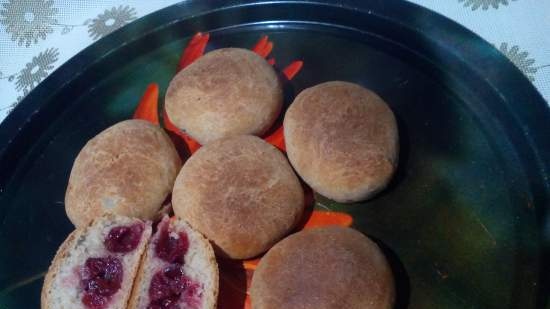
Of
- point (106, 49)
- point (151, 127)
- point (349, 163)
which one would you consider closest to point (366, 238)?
point (349, 163)

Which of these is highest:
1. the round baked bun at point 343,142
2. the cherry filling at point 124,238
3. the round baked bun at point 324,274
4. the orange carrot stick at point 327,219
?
the round baked bun at point 343,142

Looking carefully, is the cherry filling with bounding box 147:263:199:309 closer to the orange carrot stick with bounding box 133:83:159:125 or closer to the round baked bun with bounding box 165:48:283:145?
the round baked bun with bounding box 165:48:283:145

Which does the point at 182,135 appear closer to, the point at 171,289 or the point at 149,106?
the point at 149,106

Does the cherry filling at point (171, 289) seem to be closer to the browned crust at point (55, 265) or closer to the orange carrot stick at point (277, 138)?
the browned crust at point (55, 265)

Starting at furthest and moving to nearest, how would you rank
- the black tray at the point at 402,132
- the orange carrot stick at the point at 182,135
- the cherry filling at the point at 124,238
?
1. the orange carrot stick at the point at 182,135
2. the cherry filling at the point at 124,238
3. the black tray at the point at 402,132

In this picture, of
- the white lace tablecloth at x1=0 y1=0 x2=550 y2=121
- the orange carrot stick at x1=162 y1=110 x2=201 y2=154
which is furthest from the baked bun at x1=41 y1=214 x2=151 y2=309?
the white lace tablecloth at x1=0 y1=0 x2=550 y2=121

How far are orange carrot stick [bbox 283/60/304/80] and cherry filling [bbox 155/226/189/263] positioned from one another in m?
0.75

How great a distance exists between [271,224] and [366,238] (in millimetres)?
293

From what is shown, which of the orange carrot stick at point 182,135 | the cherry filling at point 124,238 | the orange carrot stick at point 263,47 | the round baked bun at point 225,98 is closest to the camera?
the cherry filling at point 124,238

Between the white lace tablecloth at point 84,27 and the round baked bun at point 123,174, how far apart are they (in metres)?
0.75

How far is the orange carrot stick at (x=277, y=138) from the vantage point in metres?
1.99

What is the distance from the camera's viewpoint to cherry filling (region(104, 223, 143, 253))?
1.74 meters

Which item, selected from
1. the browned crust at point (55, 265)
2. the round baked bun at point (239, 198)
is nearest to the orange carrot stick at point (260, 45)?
the round baked bun at point (239, 198)

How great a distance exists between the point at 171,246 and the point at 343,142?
64cm
